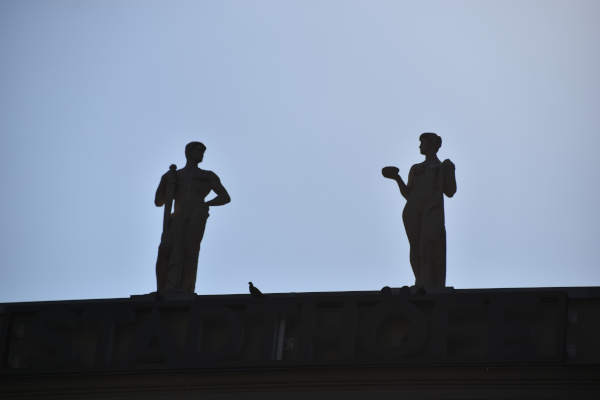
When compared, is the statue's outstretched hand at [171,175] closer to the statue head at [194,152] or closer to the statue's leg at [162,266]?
the statue head at [194,152]

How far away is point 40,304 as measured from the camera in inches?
1077

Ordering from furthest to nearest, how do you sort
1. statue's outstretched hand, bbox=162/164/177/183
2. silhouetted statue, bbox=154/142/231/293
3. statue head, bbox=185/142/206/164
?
1. statue head, bbox=185/142/206/164
2. statue's outstretched hand, bbox=162/164/177/183
3. silhouetted statue, bbox=154/142/231/293

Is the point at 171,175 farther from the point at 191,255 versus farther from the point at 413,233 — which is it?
the point at 413,233

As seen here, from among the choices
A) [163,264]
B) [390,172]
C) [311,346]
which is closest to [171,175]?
[163,264]

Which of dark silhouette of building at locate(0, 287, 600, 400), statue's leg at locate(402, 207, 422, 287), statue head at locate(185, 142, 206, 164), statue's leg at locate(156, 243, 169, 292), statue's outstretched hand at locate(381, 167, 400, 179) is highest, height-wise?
statue head at locate(185, 142, 206, 164)

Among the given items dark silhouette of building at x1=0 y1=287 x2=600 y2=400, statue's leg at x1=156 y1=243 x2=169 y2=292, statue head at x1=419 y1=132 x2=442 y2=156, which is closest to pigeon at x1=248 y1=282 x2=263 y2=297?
dark silhouette of building at x1=0 y1=287 x2=600 y2=400

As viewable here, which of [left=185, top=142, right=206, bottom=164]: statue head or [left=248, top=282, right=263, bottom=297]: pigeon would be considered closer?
[left=248, top=282, right=263, bottom=297]: pigeon

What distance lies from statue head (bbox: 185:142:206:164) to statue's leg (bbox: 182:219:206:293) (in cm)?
136

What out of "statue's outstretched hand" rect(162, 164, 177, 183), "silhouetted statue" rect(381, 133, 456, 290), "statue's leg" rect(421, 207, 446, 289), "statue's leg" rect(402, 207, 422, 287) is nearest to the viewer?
"statue's leg" rect(421, 207, 446, 289)

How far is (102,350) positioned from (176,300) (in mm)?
1439

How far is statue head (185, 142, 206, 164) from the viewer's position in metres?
29.0

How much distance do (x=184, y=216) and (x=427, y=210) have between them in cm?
418

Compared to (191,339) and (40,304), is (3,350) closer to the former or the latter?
(40,304)

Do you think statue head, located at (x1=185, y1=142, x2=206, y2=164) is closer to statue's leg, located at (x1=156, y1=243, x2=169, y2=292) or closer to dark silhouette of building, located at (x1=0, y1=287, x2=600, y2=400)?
statue's leg, located at (x1=156, y1=243, x2=169, y2=292)
